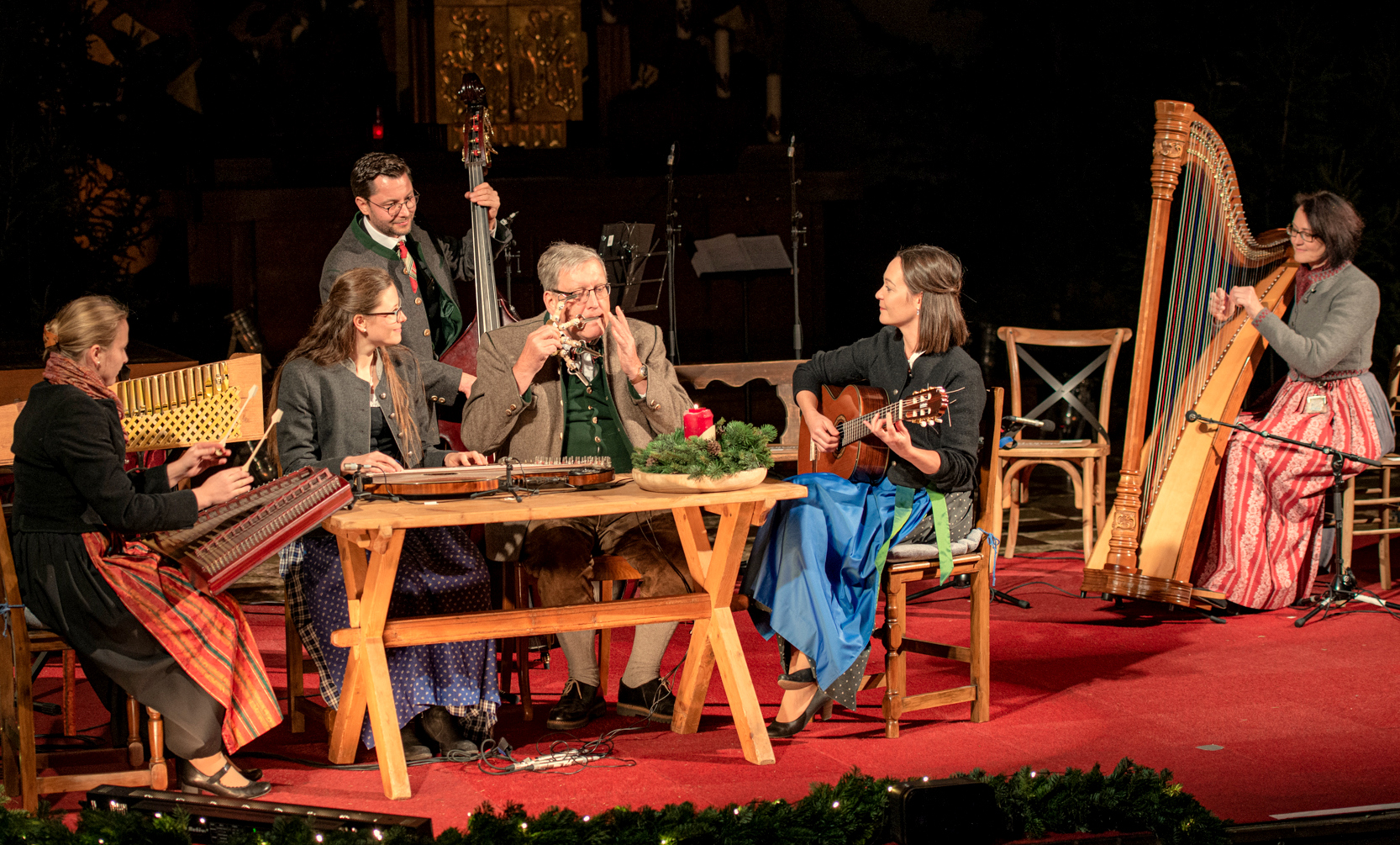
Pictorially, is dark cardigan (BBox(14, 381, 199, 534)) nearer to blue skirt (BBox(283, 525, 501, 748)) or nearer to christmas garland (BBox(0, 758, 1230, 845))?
blue skirt (BBox(283, 525, 501, 748))

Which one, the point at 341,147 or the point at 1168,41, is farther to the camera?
the point at 1168,41

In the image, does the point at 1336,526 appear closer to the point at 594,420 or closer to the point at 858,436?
the point at 858,436

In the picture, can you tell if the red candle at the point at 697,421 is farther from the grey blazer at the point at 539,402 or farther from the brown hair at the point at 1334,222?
the brown hair at the point at 1334,222

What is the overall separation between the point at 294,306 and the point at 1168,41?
→ 5.82 m

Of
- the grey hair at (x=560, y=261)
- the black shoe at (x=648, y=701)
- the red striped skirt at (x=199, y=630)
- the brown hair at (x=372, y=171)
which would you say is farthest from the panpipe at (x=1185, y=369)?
the red striped skirt at (x=199, y=630)

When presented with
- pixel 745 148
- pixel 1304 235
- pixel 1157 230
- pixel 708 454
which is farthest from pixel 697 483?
pixel 745 148

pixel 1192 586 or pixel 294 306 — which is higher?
pixel 294 306

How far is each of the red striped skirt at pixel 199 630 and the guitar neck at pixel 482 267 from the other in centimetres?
148

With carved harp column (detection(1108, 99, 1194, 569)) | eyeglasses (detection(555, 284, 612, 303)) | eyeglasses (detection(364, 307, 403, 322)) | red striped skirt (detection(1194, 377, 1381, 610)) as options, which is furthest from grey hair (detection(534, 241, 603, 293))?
red striped skirt (detection(1194, 377, 1381, 610))

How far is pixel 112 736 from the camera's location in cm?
330

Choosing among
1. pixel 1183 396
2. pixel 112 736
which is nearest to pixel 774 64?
pixel 1183 396

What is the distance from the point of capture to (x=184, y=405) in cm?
347

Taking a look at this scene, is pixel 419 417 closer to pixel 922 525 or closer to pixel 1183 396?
pixel 922 525

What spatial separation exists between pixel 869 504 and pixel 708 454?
617mm
